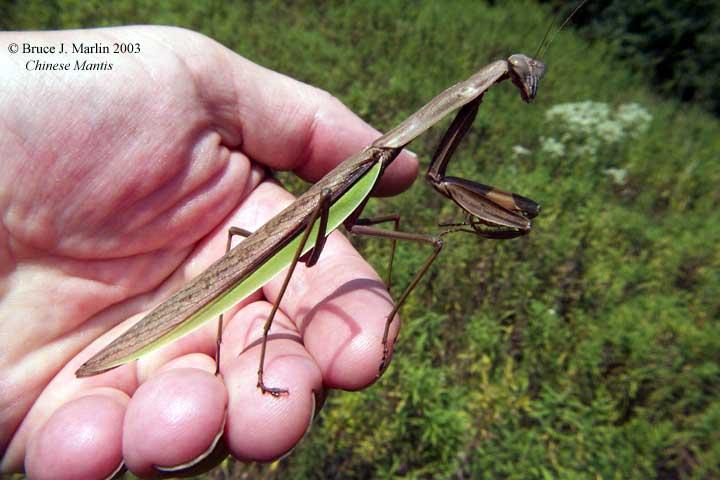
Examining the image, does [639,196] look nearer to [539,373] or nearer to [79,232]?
[539,373]

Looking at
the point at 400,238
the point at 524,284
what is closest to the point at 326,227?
the point at 400,238

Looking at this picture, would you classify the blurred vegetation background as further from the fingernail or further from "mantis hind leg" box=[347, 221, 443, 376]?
the fingernail

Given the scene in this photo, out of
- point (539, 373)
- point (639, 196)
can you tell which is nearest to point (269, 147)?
point (539, 373)

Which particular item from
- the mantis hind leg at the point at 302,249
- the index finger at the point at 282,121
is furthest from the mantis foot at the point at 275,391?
the index finger at the point at 282,121

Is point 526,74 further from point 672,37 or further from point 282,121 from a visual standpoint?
point 672,37

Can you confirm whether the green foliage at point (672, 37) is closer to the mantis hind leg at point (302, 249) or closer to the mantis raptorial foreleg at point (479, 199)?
the mantis raptorial foreleg at point (479, 199)
